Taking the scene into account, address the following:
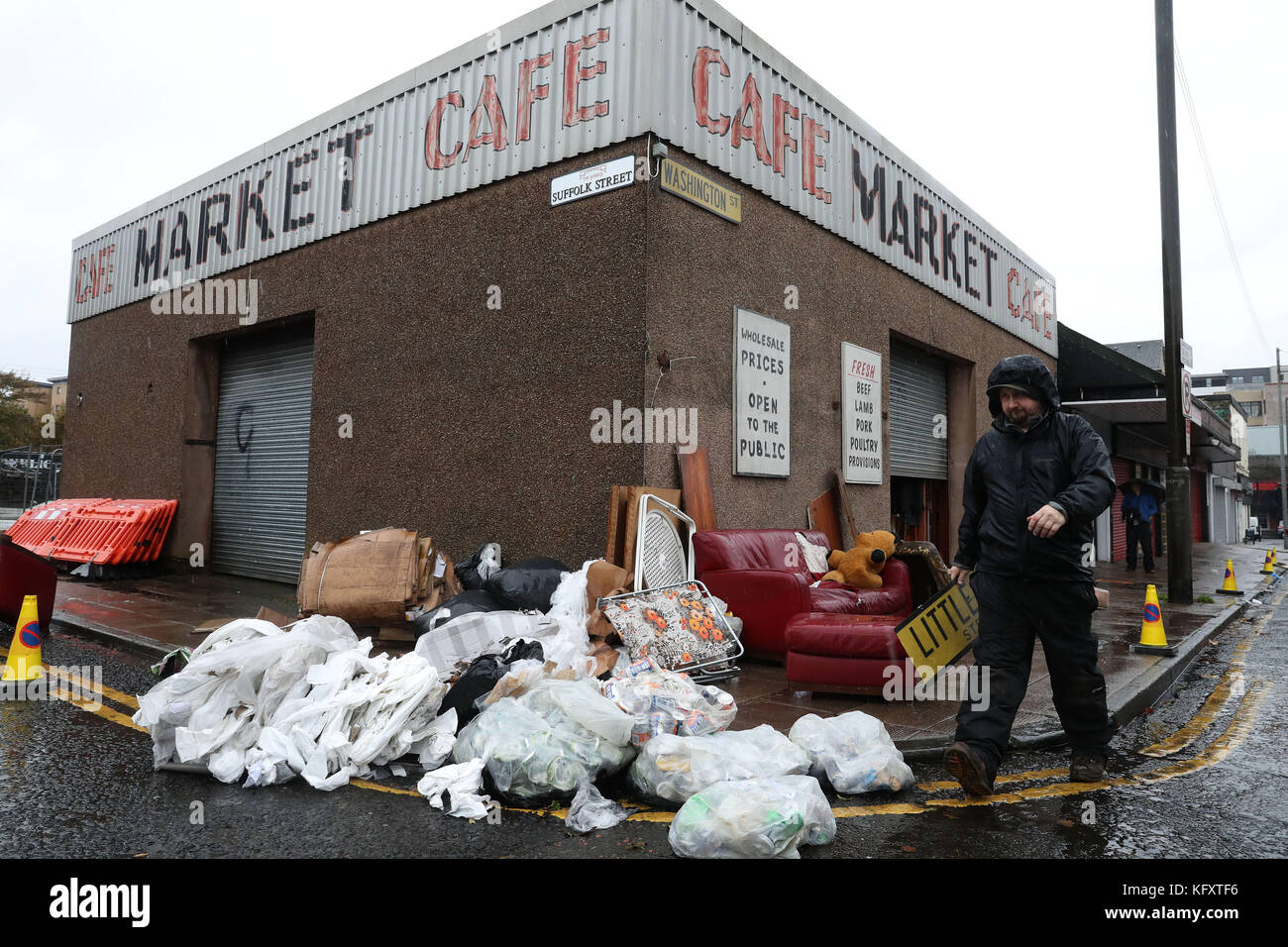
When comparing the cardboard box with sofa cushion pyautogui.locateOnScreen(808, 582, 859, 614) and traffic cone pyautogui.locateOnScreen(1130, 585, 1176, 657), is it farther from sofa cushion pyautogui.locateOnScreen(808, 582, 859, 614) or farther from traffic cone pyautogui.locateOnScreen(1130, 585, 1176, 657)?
traffic cone pyautogui.locateOnScreen(1130, 585, 1176, 657)

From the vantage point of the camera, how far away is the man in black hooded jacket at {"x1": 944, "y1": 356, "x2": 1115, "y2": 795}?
3727 millimetres

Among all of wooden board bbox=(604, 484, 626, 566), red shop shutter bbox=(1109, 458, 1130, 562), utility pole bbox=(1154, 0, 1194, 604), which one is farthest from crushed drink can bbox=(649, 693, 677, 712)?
red shop shutter bbox=(1109, 458, 1130, 562)

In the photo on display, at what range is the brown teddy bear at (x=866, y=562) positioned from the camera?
287 inches

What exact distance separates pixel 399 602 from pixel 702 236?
449cm

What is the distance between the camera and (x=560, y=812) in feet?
11.5

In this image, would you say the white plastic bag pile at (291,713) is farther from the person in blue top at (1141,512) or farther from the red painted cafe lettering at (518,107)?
the person in blue top at (1141,512)

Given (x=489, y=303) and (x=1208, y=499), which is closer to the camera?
(x=489, y=303)

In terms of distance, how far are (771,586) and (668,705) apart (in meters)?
2.36

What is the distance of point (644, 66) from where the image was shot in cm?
747

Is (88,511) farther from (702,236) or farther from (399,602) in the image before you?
(702,236)

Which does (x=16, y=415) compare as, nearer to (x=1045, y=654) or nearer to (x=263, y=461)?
(x=263, y=461)

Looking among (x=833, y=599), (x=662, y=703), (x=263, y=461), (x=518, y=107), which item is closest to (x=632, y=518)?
(x=833, y=599)
